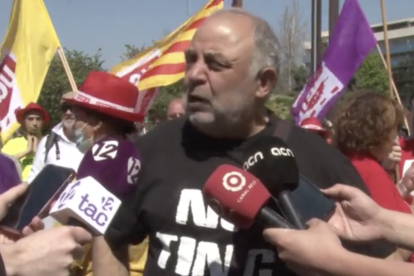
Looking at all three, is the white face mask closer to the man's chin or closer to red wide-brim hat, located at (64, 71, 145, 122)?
red wide-brim hat, located at (64, 71, 145, 122)

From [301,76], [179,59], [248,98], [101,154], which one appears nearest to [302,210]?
[248,98]

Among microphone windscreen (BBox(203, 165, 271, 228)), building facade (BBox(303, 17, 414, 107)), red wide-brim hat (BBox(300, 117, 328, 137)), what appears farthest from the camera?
building facade (BBox(303, 17, 414, 107))

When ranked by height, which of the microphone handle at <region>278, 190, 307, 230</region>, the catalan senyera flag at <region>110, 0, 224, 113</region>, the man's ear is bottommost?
the catalan senyera flag at <region>110, 0, 224, 113</region>

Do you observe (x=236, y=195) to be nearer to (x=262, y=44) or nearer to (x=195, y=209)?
(x=195, y=209)

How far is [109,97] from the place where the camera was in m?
4.29

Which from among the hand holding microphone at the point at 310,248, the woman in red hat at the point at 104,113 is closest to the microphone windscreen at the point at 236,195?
the hand holding microphone at the point at 310,248

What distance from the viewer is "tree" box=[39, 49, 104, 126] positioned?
28250 mm

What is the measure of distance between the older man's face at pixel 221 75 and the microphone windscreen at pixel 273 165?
319 millimetres

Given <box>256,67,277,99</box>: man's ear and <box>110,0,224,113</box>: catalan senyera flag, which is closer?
<box>256,67,277,99</box>: man's ear

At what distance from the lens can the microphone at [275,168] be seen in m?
2.43

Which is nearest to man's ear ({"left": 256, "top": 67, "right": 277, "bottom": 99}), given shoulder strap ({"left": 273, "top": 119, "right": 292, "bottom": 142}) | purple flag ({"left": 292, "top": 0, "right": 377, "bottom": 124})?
shoulder strap ({"left": 273, "top": 119, "right": 292, "bottom": 142})

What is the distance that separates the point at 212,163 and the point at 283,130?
1.07 ft

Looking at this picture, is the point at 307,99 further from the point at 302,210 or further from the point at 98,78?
the point at 302,210

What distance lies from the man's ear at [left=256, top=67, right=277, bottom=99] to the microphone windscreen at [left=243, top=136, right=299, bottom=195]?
0.43 meters
